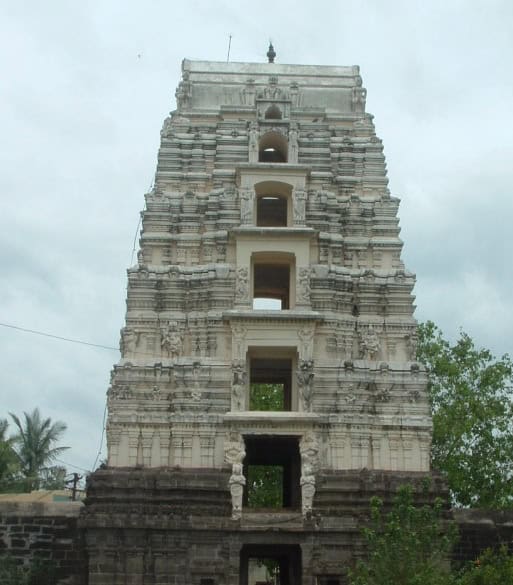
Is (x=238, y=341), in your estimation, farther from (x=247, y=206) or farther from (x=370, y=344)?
(x=247, y=206)

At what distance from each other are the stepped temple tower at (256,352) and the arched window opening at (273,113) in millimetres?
66

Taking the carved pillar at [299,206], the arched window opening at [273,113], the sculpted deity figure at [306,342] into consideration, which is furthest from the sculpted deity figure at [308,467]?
the arched window opening at [273,113]

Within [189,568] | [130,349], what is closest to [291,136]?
[130,349]

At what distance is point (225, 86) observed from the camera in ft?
88.3

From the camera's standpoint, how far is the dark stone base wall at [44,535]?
21.9 metres

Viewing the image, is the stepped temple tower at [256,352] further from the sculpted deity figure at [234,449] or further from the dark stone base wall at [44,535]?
the dark stone base wall at [44,535]

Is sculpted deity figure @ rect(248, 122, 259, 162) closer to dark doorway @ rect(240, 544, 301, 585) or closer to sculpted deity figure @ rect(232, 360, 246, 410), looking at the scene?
sculpted deity figure @ rect(232, 360, 246, 410)

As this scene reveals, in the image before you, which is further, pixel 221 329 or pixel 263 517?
pixel 221 329

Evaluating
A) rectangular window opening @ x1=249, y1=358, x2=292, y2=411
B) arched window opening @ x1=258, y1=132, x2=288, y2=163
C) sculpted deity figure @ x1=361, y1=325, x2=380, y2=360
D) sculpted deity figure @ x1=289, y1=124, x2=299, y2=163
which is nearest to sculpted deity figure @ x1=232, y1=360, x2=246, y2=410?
rectangular window opening @ x1=249, y1=358, x2=292, y2=411

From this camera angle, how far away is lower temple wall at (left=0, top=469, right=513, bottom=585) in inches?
816

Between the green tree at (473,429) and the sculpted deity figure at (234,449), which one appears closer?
the sculpted deity figure at (234,449)

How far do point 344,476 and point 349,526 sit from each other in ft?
3.92

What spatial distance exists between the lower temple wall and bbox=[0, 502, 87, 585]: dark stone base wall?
0.07 m

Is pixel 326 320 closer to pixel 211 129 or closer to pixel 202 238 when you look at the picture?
pixel 202 238
